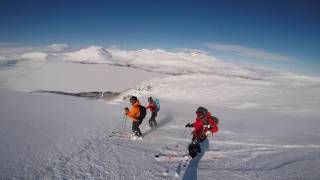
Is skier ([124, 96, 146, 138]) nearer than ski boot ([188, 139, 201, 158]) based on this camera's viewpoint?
No

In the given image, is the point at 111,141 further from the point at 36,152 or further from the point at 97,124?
the point at 97,124

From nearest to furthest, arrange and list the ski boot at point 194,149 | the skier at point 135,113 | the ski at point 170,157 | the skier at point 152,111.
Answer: the ski at point 170,157
the ski boot at point 194,149
the skier at point 135,113
the skier at point 152,111

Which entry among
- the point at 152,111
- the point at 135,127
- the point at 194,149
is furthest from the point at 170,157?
the point at 152,111

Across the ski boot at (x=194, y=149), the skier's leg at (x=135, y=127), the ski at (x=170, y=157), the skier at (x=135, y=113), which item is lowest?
the ski at (x=170, y=157)

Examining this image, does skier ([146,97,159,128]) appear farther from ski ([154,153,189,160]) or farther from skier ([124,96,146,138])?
ski ([154,153,189,160])

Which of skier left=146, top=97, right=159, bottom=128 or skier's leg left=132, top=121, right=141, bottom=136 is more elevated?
skier left=146, top=97, right=159, bottom=128

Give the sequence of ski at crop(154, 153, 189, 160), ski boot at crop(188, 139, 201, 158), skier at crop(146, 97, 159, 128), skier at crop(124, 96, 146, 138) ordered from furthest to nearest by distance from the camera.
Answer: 1. skier at crop(146, 97, 159, 128)
2. skier at crop(124, 96, 146, 138)
3. ski boot at crop(188, 139, 201, 158)
4. ski at crop(154, 153, 189, 160)

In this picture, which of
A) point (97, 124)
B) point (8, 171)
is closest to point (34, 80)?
point (97, 124)

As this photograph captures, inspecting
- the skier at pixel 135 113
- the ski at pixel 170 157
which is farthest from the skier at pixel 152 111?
the ski at pixel 170 157

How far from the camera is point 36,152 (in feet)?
23.3

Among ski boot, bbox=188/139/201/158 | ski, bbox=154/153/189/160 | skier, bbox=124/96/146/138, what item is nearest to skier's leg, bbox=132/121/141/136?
skier, bbox=124/96/146/138

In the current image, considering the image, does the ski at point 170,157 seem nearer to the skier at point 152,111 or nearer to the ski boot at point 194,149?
the ski boot at point 194,149

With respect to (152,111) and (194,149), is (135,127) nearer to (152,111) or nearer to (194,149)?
(152,111)

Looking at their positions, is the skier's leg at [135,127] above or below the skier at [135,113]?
below
